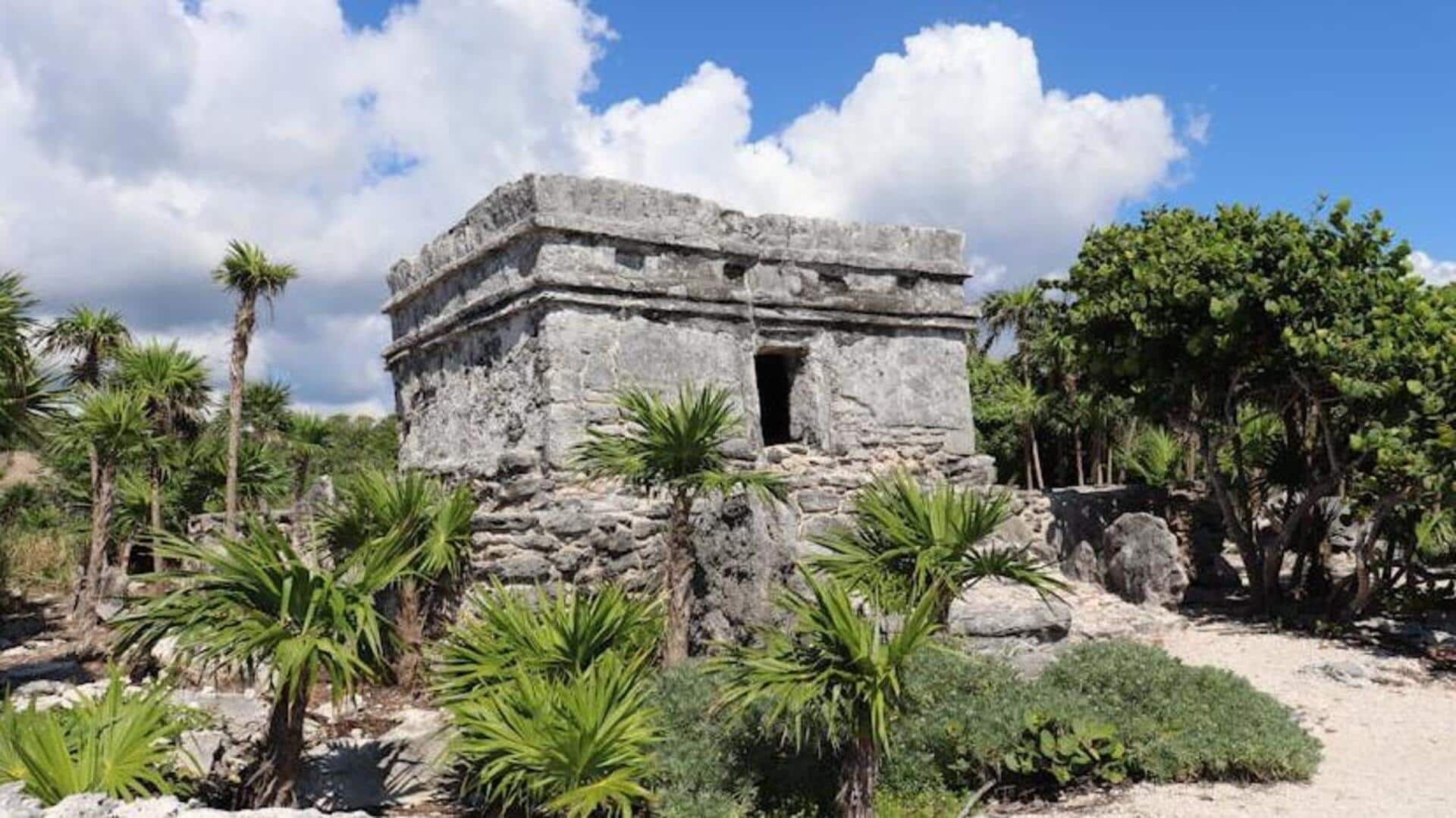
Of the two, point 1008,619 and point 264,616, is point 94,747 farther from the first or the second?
point 1008,619

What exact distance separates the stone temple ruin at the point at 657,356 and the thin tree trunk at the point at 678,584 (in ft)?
1.69

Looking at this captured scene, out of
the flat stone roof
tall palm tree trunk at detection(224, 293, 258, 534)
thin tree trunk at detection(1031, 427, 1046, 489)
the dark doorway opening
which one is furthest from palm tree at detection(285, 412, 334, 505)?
thin tree trunk at detection(1031, 427, 1046, 489)

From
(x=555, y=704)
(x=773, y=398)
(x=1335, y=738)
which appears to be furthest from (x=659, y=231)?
(x=1335, y=738)

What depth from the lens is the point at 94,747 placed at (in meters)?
4.57

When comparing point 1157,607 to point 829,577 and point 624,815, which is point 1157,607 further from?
point 624,815

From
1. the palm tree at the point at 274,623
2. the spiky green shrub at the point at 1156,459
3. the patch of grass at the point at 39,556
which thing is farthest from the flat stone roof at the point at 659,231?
the patch of grass at the point at 39,556

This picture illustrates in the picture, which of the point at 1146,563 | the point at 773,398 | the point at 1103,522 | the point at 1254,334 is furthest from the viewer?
the point at 773,398

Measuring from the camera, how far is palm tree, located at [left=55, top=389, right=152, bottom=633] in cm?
1038

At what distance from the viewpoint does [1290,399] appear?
31.9 ft

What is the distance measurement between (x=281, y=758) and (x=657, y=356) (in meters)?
4.37

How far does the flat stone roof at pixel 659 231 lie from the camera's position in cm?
818

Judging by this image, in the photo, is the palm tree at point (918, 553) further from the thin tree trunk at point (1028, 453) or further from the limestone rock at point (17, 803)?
the thin tree trunk at point (1028, 453)

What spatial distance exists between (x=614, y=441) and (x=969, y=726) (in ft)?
9.61

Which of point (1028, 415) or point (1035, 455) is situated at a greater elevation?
point (1028, 415)
